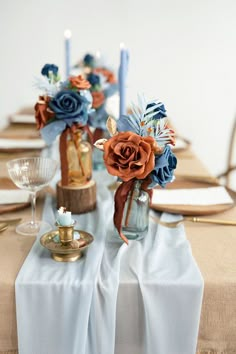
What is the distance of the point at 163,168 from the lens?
98 centimetres

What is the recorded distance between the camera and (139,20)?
322cm

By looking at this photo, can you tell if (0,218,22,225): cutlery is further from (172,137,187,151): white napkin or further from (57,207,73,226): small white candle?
(172,137,187,151): white napkin

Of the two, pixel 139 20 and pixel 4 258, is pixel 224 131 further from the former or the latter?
pixel 4 258

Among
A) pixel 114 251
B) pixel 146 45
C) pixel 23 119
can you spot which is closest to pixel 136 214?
pixel 114 251

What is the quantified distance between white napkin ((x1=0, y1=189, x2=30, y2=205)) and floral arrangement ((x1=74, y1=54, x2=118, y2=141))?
0.43 m

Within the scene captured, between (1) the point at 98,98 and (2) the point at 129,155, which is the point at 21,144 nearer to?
(1) the point at 98,98

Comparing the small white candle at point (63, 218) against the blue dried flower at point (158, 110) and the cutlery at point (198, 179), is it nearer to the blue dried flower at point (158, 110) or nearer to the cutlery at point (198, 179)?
Result: the blue dried flower at point (158, 110)

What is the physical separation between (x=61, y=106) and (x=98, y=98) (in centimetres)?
→ 53

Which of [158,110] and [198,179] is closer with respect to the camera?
[158,110]

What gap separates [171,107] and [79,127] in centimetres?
226

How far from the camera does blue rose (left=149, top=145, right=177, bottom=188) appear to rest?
0.97m

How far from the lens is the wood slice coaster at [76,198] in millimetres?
1253

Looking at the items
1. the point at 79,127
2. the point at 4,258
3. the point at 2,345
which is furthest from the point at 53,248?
the point at 79,127

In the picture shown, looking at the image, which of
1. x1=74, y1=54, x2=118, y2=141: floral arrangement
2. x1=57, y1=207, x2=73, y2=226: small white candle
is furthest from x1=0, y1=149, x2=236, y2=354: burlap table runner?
x1=74, y1=54, x2=118, y2=141: floral arrangement
